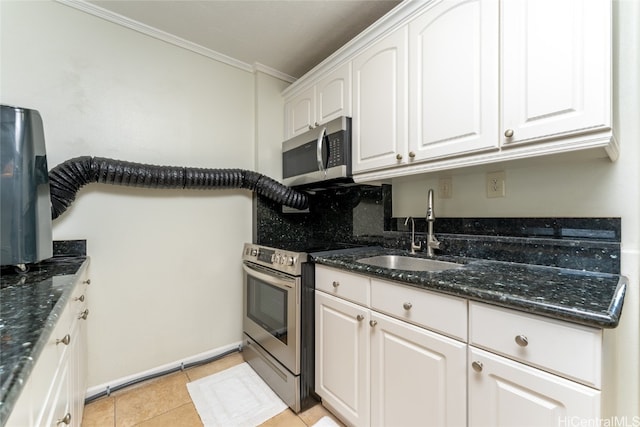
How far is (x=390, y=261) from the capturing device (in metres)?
1.81

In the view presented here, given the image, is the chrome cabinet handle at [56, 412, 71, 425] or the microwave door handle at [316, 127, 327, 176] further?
the microwave door handle at [316, 127, 327, 176]

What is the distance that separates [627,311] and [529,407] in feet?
2.26

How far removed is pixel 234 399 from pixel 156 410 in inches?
17.2

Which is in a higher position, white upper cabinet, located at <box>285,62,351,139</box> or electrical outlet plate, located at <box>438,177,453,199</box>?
white upper cabinet, located at <box>285,62,351,139</box>

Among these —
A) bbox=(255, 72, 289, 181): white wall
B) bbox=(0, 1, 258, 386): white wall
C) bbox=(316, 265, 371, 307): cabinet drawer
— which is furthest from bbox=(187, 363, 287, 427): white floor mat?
bbox=(255, 72, 289, 181): white wall

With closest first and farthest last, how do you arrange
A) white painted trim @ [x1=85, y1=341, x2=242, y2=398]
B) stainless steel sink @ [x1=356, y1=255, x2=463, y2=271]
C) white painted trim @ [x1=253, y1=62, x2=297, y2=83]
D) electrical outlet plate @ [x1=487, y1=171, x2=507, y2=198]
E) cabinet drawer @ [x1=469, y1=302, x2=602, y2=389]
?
cabinet drawer @ [x1=469, y1=302, x2=602, y2=389] < electrical outlet plate @ [x1=487, y1=171, x2=507, y2=198] < stainless steel sink @ [x1=356, y1=255, x2=463, y2=271] < white painted trim @ [x1=85, y1=341, x2=242, y2=398] < white painted trim @ [x1=253, y1=62, x2=297, y2=83]

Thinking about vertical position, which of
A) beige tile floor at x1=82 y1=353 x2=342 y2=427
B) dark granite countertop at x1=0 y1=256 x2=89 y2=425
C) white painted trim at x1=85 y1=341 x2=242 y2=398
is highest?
dark granite countertop at x1=0 y1=256 x2=89 y2=425

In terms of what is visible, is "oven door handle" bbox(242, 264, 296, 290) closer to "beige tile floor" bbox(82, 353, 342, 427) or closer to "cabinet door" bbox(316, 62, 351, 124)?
"beige tile floor" bbox(82, 353, 342, 427)

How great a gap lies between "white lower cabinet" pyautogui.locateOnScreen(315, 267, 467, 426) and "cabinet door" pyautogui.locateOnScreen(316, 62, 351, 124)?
1.08 metres

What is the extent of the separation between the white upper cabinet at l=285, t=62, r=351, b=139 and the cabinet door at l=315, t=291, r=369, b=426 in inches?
48.5

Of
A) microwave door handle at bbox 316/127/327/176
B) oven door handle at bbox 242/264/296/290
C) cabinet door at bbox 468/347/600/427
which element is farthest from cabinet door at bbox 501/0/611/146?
oven door handle at bbox 242/264/296/290

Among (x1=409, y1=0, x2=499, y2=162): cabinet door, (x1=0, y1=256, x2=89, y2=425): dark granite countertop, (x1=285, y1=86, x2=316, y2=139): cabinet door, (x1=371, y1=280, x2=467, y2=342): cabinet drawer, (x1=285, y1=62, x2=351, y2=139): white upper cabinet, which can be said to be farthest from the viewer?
(x1=285, y1=86, x2=316, y2=139): cabinet door

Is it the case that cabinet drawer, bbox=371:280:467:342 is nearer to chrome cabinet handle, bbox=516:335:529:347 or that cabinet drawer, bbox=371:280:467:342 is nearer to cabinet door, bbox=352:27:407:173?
chrome cabinet handle, bbox=516:335:529:347

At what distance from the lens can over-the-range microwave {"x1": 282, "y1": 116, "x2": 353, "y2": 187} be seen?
5.94 ft
